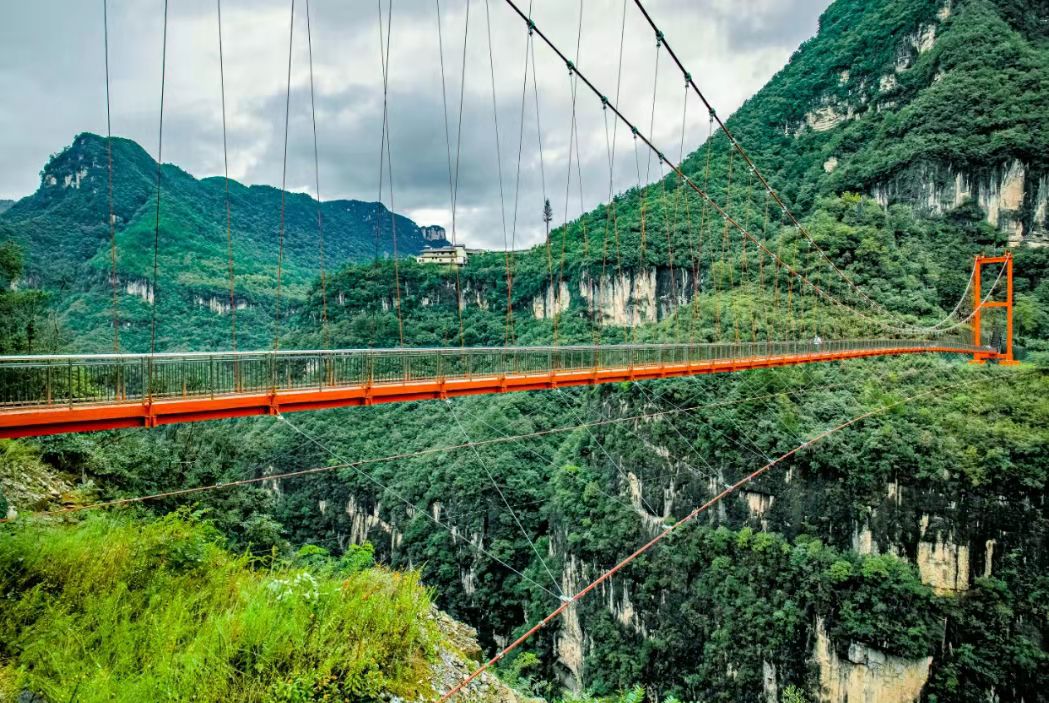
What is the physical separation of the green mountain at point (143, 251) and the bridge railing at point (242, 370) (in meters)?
37.4

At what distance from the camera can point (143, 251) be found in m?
69.9

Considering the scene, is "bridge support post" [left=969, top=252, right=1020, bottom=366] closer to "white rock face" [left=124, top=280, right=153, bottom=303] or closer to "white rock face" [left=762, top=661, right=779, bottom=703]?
"white rock face" [left=762, top=661, right=779, bottom=703]

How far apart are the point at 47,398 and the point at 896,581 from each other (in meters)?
22.1

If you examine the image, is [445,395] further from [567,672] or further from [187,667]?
[567,672]

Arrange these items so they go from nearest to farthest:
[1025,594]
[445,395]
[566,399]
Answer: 1. [445,395]
2. [1025,594]
3. [566,399]

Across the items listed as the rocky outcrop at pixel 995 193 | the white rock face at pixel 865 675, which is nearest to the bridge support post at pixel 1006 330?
the rocky outcrop at pixel 995 193

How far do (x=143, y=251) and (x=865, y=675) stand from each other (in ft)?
276

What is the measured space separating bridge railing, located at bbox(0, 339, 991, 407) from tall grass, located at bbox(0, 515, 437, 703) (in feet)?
5.32

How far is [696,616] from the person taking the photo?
20.7 metres

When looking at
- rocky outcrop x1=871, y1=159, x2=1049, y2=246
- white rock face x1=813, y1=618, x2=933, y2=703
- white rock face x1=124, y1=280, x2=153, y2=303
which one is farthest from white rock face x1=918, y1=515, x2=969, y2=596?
white rock face x1=124, y1=280, x2=153, y2=303

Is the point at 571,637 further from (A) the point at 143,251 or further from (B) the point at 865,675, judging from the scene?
(A) the point at 143,251

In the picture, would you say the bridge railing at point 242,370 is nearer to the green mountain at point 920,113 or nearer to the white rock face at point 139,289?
the green mountain at point 920,113

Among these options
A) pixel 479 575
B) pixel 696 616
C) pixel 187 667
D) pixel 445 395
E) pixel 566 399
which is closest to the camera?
pixel 187 667

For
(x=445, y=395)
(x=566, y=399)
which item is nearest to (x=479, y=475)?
(x=566, y=399)
